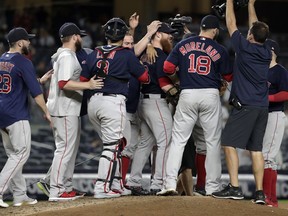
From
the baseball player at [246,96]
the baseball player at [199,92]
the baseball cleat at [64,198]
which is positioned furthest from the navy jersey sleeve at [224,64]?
the baseball cleat at [64,198]

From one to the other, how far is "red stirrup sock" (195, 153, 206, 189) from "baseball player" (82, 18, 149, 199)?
1.21m

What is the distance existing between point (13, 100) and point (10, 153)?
684 millimetres

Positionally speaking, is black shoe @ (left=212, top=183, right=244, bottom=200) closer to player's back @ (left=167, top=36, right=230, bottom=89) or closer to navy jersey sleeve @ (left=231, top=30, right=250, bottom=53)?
player's back @ (left=167, top=36, right=230, bottom=89)

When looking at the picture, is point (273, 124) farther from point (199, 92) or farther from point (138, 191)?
point (138, 191)

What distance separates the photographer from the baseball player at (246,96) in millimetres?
11648

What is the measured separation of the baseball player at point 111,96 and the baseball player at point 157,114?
0.50 m

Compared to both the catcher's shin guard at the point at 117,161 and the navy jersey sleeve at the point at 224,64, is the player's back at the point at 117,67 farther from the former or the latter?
the navy jersey sleeve at the point at 224,64

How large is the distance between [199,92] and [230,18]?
97cm

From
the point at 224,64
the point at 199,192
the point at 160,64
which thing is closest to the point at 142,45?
the point at 160,64

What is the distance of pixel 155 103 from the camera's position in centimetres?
1246

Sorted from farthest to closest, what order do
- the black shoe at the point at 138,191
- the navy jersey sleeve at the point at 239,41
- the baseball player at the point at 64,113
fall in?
the black shoe at the point at 138,191 < the baseball player at the point at 64,113 < the navy jersey sleeve at the point at 239,41

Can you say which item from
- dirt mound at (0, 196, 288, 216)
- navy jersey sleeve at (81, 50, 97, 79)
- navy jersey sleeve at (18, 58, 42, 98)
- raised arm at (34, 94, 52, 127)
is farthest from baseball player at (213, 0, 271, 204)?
navy jersey sleeve at (18, 58, 42, 98)

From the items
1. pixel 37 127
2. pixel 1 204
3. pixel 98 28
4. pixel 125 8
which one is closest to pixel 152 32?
pixel 1 204

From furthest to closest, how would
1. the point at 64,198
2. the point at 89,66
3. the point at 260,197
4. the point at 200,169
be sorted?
the point at 200,169
the point at 64,198
the point at 89,66
the point at 260,197
